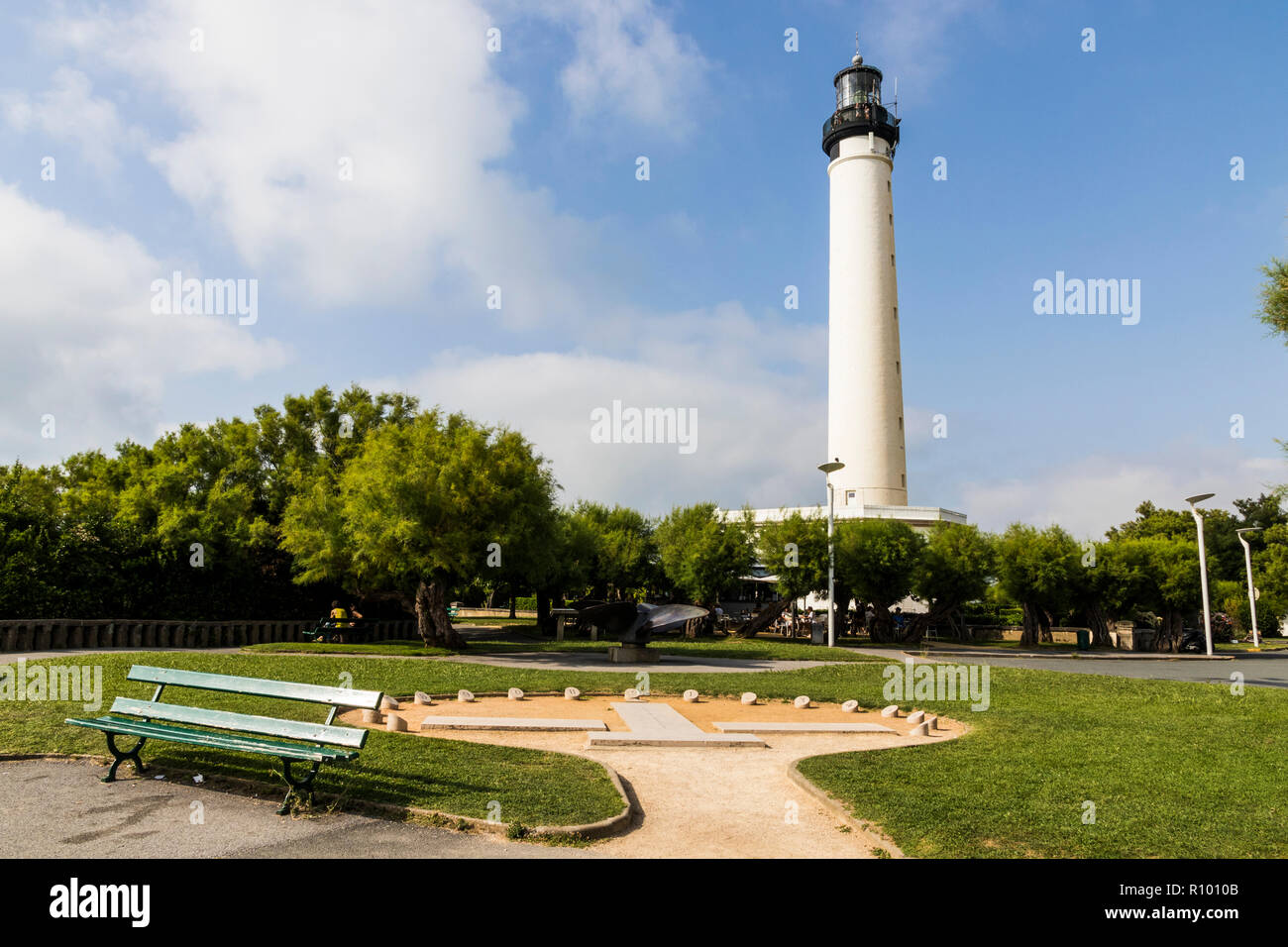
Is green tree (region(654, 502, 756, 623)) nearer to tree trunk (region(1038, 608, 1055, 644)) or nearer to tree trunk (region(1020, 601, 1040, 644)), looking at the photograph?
tree trunk (region(1020, 601, 1040, 644))

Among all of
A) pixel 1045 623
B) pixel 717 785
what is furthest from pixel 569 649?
pixel 1045 623

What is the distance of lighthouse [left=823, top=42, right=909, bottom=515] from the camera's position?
51062 mm

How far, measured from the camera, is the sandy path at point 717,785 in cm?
648

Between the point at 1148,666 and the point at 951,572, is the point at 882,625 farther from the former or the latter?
the point at 1148,666

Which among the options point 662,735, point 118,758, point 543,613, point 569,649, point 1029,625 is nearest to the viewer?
point 118,758

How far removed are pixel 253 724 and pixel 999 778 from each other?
7391mm

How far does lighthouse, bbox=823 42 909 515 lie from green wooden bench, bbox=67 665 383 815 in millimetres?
46032

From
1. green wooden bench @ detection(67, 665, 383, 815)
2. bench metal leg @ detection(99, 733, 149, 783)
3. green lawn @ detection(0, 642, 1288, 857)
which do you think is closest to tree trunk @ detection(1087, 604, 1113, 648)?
green lawn @ detection(0, 642, 1288, 857)

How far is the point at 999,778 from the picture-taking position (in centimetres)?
862

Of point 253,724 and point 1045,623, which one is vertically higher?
point 253,724

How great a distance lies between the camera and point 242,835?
6.08 metres
